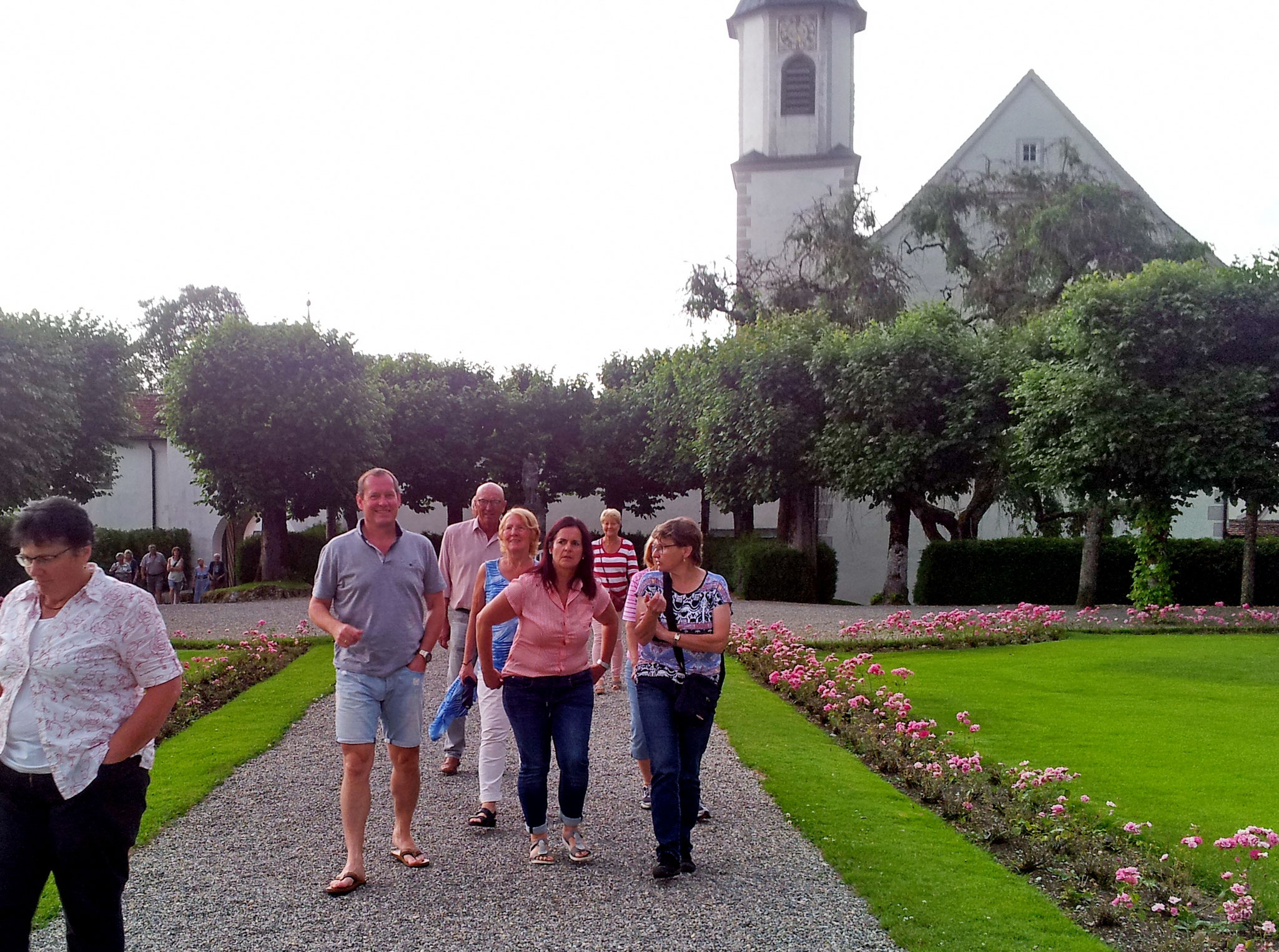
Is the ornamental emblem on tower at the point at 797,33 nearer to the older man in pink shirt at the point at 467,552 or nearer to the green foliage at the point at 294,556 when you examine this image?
the green foliage at the point at 294,556

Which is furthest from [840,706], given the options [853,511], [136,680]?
[853,511]

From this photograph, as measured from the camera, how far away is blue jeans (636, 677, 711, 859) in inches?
227

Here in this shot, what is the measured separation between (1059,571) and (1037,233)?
7599mm

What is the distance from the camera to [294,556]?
117 feet

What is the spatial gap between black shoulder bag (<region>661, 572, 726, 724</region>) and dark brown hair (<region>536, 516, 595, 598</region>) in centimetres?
38

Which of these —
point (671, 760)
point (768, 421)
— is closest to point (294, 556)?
point (768, 421)

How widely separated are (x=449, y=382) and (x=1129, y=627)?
2716cm

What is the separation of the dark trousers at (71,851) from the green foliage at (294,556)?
3181cm

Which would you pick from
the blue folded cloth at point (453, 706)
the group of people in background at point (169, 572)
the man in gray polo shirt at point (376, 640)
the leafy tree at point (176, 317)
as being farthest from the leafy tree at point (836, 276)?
the leafy tree at point (176, 317)

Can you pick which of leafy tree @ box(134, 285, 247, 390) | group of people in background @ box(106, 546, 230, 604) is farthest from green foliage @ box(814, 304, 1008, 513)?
leafy tree @ box(134, 285, 247, 390)

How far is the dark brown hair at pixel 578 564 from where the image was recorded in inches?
236

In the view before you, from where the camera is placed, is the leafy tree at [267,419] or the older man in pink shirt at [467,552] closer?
the older man in pink shirt at [467,552]

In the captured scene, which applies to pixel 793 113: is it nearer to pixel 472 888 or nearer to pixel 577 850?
pixel 577 850

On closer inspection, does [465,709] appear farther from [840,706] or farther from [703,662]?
[840,706]
